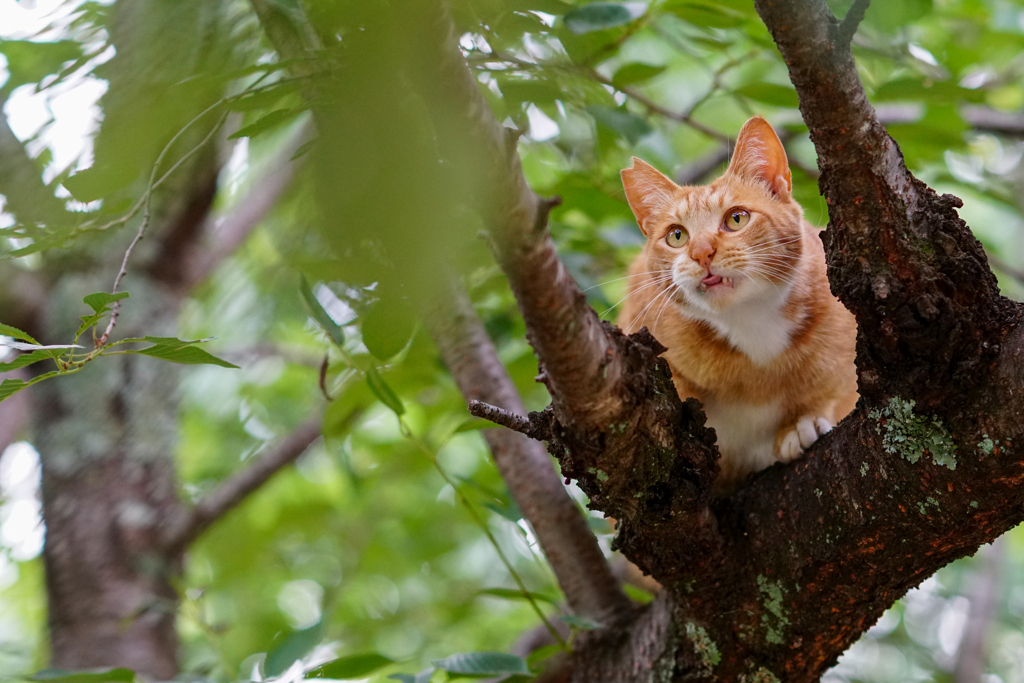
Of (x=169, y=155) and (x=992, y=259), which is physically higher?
(x=169, y=155)

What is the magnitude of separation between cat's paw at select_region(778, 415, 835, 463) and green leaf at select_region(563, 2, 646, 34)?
2.96 ft

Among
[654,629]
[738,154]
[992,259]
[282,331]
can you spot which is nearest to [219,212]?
[282,331]

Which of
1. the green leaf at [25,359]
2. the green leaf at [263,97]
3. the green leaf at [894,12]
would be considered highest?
the green leaf at [263,97]

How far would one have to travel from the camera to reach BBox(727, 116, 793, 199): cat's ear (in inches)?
72.9

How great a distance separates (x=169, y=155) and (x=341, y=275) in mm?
570

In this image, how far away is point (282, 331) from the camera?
369cm

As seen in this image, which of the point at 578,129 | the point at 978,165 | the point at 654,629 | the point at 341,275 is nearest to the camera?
the point at 341,275

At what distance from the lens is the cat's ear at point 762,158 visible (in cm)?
185

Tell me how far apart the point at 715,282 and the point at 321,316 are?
0.95 metres

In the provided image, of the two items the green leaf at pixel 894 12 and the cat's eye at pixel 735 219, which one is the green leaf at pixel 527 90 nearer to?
the green leaf at pixel 894 12

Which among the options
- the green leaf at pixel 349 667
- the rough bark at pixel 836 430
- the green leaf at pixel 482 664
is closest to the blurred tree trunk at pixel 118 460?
the green leaf at pixel 349 667

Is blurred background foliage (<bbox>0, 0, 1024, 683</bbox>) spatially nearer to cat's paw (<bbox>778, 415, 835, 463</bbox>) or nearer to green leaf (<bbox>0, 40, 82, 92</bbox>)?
green leaf (<bbox>0, 40, 82, 92</bbox>)

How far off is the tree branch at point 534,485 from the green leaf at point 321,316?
1.69 feet

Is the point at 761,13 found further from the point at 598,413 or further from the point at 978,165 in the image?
the point at 978,165
